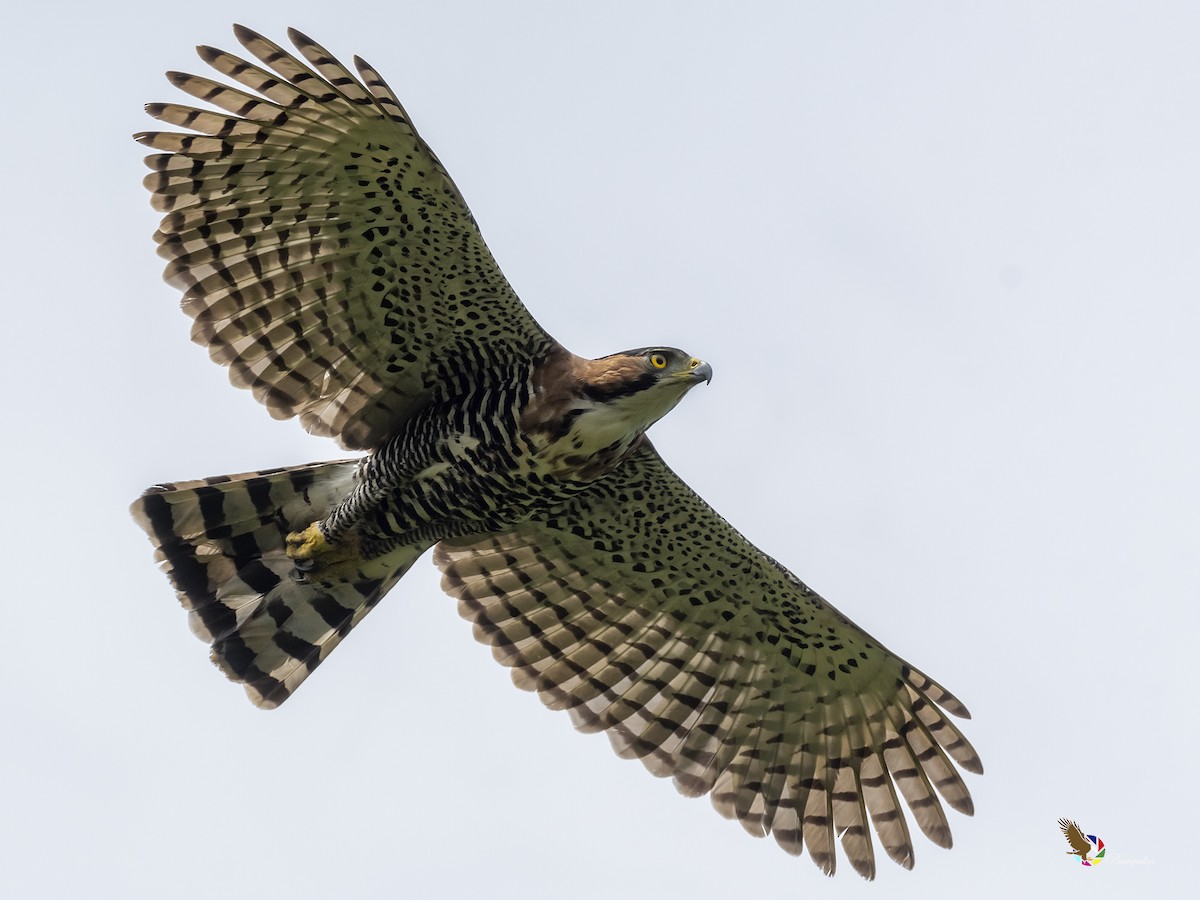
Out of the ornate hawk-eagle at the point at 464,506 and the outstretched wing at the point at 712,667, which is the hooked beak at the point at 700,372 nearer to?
the ornate hawk-eagle at the point at 464,506

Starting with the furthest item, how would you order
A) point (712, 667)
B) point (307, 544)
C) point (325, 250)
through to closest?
point (712, 667) → point (307, 544) → point (325, 250)

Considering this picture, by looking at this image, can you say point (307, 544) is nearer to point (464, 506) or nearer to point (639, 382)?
point (464, 506)

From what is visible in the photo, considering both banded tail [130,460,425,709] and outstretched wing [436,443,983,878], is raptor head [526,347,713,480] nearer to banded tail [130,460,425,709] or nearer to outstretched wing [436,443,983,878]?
outstretched wing [436,443,983,878]

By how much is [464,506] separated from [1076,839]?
5.56 m

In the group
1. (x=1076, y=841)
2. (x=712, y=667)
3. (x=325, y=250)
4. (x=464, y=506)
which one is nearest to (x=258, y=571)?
(x=464, y=506)

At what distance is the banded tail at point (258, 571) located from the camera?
1223cm

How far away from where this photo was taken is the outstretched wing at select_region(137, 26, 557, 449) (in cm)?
1098

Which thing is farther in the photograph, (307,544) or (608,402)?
(307,544)

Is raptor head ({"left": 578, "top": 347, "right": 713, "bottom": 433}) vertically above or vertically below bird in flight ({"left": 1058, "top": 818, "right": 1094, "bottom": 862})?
above

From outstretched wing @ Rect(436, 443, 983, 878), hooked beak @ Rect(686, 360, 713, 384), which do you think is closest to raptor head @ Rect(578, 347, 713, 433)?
hooked beak @ Rect(686, 360, 713, 384)

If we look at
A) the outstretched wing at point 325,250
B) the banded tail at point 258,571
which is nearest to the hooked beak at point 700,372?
the outstretched wing at point 325,250

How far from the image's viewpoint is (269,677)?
41.1 ft

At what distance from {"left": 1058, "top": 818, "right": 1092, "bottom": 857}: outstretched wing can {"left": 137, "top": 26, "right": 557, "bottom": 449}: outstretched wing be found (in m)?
5.72

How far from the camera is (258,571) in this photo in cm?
1244
